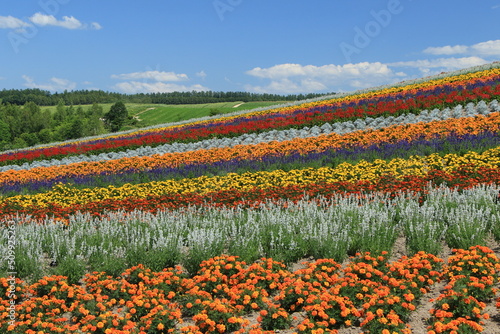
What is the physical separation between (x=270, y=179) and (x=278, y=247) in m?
5.73

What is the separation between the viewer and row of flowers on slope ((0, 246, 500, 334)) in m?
4.76

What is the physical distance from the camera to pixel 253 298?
548cm

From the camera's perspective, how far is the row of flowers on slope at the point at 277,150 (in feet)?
49.2

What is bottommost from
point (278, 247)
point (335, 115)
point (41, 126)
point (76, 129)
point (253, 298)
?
point (253, 298)

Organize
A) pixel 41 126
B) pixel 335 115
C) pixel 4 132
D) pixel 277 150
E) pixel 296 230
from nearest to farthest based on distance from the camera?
1. pixel 296 230
2. pixel 277 150
3. pixel 335 115
4. pixel 4 132
5. pixel 41 126

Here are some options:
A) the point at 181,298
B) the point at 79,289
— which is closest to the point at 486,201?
the point at 181,298

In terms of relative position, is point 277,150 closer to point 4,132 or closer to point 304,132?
point 304,132

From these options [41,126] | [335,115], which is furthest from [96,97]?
[335,115]

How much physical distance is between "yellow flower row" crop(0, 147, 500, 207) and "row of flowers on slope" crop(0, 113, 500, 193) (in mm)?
2107

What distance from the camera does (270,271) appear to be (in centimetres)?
593

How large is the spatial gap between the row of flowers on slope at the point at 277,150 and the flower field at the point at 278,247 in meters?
0.26

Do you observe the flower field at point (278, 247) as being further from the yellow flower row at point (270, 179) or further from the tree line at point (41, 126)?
the tree line at point (41, 126)

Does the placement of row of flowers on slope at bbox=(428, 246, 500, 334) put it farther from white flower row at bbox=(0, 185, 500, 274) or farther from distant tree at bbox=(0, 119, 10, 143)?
distant tree at bbox=(0, 119, 10, 143)

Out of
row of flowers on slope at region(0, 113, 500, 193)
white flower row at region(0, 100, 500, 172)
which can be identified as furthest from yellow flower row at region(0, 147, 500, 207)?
white flower row at region(0, 100, 500, 172)
